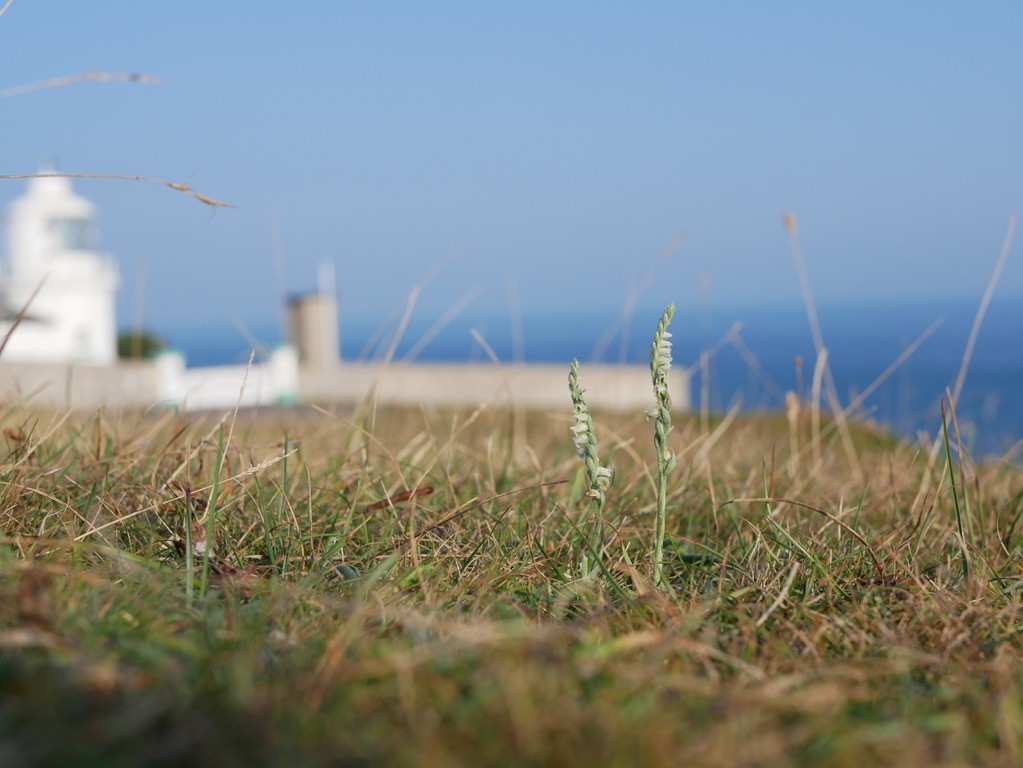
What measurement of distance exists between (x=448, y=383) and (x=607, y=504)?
49.6 feet

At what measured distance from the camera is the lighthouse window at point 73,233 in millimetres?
25016

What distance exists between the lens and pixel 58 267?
2525cm

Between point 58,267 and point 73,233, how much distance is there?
93cm

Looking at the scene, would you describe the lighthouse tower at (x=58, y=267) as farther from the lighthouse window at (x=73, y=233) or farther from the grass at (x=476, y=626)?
the grass at (x=476, y=626)

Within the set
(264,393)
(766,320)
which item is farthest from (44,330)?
(766,320)

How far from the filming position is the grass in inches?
37.0

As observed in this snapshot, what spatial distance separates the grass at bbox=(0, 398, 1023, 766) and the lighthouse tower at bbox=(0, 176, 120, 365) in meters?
24.0

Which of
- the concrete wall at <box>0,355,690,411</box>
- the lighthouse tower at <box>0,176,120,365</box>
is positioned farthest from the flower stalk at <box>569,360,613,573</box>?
the lighthouse tower at <box>0,176,120,365</box>

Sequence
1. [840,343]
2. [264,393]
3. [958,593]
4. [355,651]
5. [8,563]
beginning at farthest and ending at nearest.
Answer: [840,343], [264,393], [958,593], [8,563], [355,651]

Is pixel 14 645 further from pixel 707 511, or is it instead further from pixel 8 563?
pixel 707 511

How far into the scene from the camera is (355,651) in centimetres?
126

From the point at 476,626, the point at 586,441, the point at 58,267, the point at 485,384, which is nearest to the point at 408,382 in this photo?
the point at 485,384

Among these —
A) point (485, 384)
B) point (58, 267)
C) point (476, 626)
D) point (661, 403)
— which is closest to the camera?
point (476, 626)

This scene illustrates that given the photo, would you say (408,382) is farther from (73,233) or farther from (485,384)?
(73,233)
